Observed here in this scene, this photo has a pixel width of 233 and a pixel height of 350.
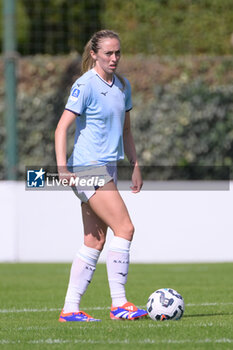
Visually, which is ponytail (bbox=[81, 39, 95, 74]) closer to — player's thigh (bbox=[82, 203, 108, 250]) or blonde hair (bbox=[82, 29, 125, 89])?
blonde hair (bbox=[82, 29, 125, 89])

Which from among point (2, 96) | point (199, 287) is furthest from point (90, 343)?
point (2, 96)

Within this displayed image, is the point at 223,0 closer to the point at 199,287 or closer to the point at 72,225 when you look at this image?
the point at 72,225

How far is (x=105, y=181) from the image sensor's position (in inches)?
252

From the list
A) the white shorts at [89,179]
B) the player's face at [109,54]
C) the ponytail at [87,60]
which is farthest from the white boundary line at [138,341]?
the ponytail at [87,60]

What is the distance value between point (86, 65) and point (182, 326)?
2029mm

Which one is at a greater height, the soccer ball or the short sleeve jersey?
the short sleeve jersey

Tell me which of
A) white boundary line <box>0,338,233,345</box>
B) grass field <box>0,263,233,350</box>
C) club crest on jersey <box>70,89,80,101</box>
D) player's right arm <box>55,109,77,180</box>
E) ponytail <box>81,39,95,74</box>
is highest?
ponytail <box>81,39,95,74</box>

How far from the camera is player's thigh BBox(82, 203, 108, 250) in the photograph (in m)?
6.57

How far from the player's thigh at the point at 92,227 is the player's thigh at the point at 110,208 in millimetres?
190

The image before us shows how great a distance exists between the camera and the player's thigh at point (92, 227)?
6574 millimetres

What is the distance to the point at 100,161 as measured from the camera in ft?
21.0

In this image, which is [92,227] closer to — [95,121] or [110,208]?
[110,208]

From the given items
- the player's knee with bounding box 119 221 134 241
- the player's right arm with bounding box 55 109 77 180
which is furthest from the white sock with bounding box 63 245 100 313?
the player's right arm with bounding box 55 109 77 180

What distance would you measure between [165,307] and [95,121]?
144cm
